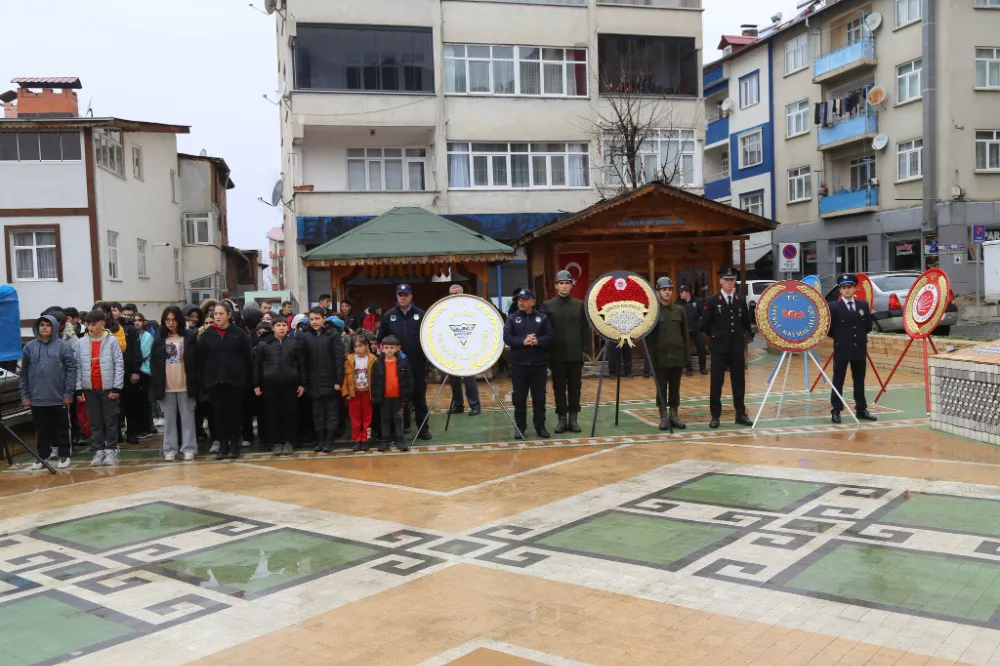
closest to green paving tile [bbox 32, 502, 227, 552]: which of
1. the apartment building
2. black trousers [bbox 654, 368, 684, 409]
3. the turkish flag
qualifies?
black trousers [bbox 654, 368, 684, 409]

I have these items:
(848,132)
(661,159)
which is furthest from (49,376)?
(848,132)

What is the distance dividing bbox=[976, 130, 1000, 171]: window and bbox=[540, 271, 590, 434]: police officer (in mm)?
24885

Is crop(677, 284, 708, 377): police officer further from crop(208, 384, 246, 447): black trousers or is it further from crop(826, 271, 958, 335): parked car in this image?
crop(208, 384, 246, 447): black trousers

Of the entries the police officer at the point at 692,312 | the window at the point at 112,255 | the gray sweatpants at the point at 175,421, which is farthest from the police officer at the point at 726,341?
the window at the point at 112,255

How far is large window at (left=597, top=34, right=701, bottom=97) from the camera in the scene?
27.9 metres

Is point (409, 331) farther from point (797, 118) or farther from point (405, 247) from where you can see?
point (797, 118)

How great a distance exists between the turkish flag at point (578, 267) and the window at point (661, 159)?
992cm

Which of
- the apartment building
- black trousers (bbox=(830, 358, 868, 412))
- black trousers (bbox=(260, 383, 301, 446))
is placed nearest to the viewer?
black trousers (bbox=(260, 383, 301, 446))

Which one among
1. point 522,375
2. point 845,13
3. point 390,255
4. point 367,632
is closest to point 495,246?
point 390,255

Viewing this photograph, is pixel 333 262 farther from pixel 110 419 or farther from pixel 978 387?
pixel 978 387

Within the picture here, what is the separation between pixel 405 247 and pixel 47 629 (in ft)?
39.0

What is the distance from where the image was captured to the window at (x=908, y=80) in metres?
31.1

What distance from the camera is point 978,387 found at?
9.72 metres

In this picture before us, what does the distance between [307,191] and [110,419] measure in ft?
52.8
